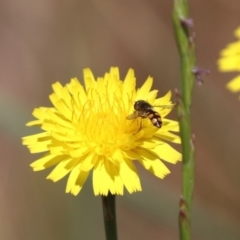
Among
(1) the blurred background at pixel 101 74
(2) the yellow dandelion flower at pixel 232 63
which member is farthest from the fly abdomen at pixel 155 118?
(1) the blurred background at pixel 101 74

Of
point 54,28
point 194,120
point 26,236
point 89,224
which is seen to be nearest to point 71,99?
point 89,224

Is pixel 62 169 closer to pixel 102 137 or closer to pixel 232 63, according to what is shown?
pixel 102 137

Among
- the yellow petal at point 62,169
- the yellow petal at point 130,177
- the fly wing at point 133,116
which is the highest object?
the fly wing at point 133,116

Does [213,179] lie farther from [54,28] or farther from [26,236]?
[54,28]

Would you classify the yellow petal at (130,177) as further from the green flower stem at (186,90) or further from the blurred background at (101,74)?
the blurred background at (101,74)

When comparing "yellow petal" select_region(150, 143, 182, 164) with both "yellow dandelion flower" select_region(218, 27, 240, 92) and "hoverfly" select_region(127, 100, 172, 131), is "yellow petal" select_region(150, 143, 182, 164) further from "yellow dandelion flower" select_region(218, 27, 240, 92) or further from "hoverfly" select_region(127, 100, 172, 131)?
"yellow dandelion flower" select_region(218, 27, 240, 92)

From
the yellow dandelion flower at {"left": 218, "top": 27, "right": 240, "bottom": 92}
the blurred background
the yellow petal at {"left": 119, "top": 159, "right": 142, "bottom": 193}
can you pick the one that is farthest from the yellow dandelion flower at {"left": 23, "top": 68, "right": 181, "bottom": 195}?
the blurred background

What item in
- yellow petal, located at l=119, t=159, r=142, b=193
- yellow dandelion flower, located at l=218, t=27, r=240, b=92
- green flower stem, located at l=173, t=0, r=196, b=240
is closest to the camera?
green flower stem, located at l=173, t=0, r=196, b=240
